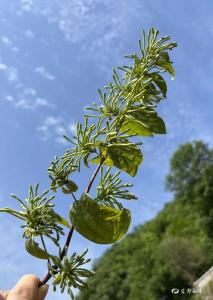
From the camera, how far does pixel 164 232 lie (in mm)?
26094

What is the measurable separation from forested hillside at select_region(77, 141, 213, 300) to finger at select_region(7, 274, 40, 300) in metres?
17.8

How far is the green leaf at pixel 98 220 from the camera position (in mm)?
510

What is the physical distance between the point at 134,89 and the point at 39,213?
0.23 meters

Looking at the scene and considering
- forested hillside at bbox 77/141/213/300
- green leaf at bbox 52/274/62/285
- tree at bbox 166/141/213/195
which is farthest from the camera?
tree at bbox 166/141/213/195

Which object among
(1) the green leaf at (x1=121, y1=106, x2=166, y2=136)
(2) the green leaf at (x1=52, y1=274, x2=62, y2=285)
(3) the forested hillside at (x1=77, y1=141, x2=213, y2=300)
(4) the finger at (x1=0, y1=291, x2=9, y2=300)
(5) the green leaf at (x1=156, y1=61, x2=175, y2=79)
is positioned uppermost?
(3) the forested hillside at (x1=77, y1=141, x2=213, y2=300)

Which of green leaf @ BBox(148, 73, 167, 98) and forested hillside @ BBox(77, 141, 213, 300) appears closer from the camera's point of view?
green leaf @ BBox(148, 73, 167, 98)

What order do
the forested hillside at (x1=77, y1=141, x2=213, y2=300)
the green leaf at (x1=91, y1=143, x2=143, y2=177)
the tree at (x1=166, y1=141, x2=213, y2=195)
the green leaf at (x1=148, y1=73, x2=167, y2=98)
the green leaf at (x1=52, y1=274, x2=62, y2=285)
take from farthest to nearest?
the tree at (x1=166, y1=141, x2=213, y2=195) < the forested hillside at (x1=77, y1=141, x2=213, y2=300) < the green leaf at (x1=148, y1=73, x2=167, y2=98) < the green leaf at (x1=91, y1=143, x2=143, y2=177) < the green leaf at (x1=52, y1=274, x2=62, y2=285)

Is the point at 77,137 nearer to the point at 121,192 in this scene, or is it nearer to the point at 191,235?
the point at 121,192

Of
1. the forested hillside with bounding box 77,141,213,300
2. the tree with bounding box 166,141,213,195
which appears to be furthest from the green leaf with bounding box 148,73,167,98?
the tree with bounding box 166,141,213,195

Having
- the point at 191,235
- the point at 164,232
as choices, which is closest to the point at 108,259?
the point at 164,232

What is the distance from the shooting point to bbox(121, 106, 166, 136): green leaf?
599 millimetres

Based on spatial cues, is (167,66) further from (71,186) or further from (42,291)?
(42,291)

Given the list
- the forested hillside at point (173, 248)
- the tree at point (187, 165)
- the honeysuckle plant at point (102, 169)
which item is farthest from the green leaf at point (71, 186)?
the tree at point (187, 165)

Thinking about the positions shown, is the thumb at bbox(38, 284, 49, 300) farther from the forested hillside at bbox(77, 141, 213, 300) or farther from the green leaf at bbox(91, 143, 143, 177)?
the forested hillside at bbox(77, 141, 213, 300)
